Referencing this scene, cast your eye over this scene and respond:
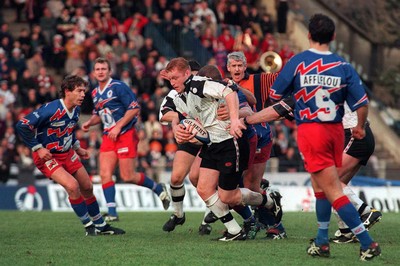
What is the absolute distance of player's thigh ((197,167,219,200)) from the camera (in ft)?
41.4

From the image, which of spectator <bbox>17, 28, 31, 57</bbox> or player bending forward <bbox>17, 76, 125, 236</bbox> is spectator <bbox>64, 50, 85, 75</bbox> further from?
player bending forward <bbox>17, 76, 125, 236</bbox>

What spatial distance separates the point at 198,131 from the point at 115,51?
15.4 m

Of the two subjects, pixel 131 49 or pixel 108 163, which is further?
pixel 131 49

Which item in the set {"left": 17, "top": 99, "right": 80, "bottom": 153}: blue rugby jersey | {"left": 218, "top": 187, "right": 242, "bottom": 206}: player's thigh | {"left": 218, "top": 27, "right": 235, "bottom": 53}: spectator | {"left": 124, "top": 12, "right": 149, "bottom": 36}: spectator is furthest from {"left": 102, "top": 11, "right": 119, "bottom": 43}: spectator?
{"left": 218, "top": 187, "right": 242, "bottom": 206}: player's thigh

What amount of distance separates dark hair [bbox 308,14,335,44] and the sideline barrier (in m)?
12.3

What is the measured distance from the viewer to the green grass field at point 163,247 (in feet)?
35.2

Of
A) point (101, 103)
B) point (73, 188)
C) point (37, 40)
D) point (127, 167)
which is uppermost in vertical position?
point (37, 40)

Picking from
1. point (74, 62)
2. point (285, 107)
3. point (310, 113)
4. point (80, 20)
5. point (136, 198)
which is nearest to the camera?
point (310, 113)

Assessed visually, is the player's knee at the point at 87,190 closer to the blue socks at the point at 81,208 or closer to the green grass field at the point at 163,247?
the blue socks at the point at 81,208

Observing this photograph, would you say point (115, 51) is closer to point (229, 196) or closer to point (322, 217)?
point (229, 196)

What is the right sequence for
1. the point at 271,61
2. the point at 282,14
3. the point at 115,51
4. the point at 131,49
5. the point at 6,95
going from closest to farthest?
the point at 271,61, the point at 6,95, the point at 115,51, the point at 131,49, the point at 282,14

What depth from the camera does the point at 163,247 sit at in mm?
12133

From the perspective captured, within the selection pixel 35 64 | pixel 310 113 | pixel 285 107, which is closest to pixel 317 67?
pixel 310 113

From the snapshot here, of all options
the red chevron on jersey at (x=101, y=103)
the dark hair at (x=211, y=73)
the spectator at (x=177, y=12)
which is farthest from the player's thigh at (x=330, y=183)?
the spectator at (x=177, y=12)
